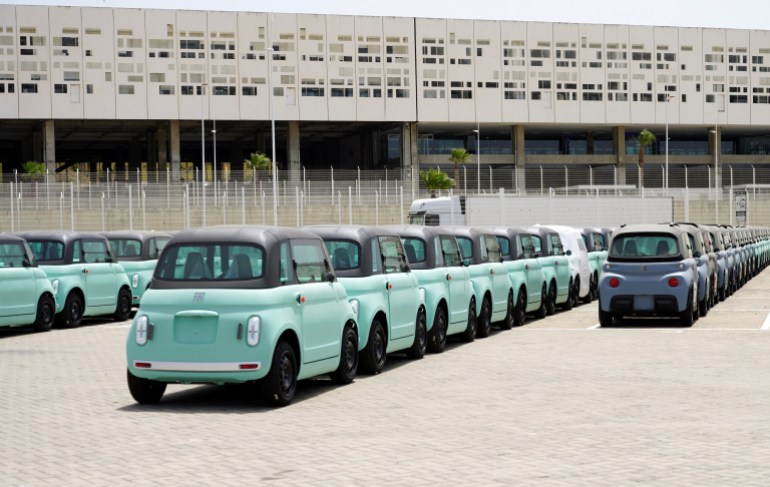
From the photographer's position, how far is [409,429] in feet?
32.5

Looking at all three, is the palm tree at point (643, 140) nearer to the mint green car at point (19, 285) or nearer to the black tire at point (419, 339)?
the mint green car at point (19, 285)

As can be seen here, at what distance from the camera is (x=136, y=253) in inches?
998

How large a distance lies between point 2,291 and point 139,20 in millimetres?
62788

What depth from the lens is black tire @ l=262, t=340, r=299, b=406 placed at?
11156mm

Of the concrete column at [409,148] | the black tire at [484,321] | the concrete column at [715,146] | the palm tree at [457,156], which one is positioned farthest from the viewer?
the concrete column at [715,146]

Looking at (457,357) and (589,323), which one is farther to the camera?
(589,323)

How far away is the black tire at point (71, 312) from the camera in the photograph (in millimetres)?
21688

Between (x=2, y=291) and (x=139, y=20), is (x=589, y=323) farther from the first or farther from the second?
(x=139, y=20)

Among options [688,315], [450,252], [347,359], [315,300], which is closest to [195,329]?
[315,300]

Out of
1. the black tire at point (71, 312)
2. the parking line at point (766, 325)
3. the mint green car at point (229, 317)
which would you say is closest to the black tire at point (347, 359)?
the mint green car at point (229, 317)

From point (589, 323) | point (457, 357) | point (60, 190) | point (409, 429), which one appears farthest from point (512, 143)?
point (409, 429)

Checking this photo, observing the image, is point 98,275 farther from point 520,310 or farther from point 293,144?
point 293,144

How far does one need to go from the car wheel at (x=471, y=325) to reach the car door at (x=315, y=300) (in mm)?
5441

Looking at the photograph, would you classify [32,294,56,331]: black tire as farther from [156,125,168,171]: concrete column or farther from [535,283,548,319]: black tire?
[156,125,168,171]: concrete column
